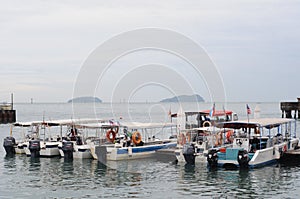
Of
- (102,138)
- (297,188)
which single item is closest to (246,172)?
(297,188)

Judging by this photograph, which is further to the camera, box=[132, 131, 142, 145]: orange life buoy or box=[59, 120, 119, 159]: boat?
box=[132, 131, 142, 145]: orange life buoy

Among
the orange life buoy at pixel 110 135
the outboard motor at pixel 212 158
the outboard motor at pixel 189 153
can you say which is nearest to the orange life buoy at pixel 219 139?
the outboard motor at pixel 189 153

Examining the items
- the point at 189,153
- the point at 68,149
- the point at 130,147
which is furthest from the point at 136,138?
the point at 189,153

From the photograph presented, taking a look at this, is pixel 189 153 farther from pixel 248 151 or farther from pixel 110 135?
pixel 110 135

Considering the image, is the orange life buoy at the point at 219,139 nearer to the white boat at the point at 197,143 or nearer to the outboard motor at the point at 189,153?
the white boat at the point at 197,143

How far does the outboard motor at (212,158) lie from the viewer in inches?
1141

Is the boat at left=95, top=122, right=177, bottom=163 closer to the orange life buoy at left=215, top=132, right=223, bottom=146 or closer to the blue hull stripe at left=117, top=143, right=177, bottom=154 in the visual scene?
the blue hull stripe at left=117, top=143, right=177, bottom=154

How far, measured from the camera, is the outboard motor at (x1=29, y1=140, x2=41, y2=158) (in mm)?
35344

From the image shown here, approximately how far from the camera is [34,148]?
116ft

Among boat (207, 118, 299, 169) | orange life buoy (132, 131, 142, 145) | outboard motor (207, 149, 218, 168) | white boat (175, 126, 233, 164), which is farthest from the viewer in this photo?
orange life buoy (132, 131, 142, 145)

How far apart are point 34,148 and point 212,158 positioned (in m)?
13.7

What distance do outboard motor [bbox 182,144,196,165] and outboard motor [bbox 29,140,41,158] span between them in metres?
11.4

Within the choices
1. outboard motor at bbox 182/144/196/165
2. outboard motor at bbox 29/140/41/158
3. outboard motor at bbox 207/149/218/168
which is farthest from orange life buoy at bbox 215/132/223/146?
outboard motor at bbox 29/140/41/158

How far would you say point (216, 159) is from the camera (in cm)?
2903
